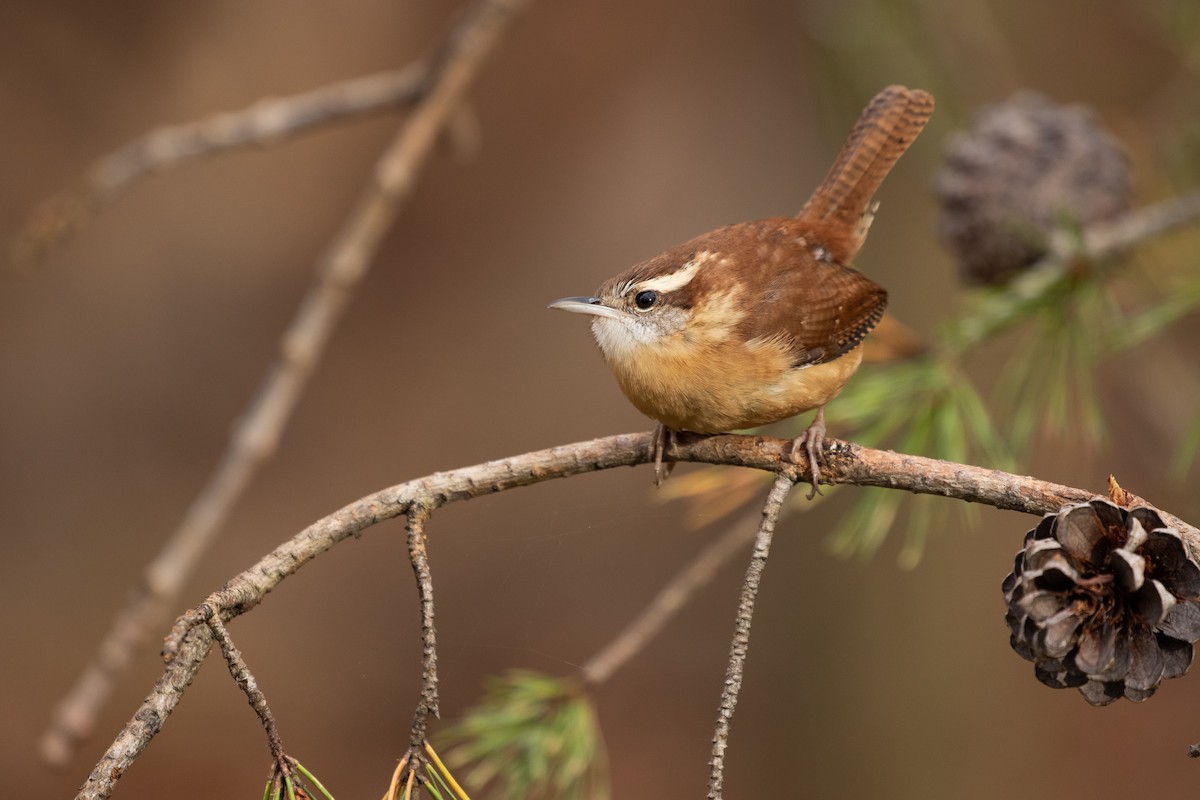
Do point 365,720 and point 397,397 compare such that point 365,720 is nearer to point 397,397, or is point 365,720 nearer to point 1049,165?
point 397,397

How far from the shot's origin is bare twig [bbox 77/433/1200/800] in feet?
5.16

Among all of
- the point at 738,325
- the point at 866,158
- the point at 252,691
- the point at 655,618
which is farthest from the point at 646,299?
the point at 252,691

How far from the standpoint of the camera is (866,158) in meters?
3.40

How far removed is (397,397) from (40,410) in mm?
1465

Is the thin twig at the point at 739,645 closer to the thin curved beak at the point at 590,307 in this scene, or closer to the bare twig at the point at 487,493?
the bare twig at the point at 487,493

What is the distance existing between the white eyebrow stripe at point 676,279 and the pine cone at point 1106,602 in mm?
1279

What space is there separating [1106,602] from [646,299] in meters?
1.41

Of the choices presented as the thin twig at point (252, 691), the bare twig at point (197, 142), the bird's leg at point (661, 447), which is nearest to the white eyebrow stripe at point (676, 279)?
the bird's leg at point (661, 447)

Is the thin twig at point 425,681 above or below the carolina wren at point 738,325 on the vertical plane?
below

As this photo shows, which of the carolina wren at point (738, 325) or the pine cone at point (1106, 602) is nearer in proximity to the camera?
the pine cone at point (1106, 602)

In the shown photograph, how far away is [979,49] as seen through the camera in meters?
4.48

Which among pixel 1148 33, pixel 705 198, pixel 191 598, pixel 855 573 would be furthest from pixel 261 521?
pixel 1148 33

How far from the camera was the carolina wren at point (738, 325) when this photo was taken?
2.49m

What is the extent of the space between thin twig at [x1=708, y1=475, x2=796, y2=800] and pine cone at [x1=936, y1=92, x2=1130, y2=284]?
1.77 metres
